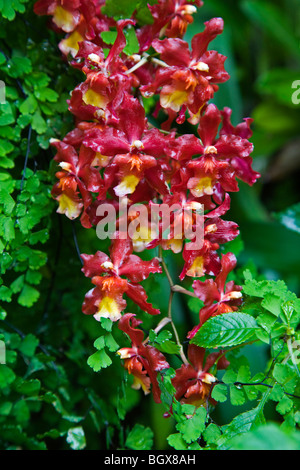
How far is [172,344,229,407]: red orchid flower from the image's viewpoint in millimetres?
575

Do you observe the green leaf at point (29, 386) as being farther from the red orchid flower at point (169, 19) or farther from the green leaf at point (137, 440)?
the red orchid flower at point (169, 19)

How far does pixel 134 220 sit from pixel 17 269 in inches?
7.6

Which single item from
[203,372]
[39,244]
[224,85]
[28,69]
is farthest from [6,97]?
[224,85]

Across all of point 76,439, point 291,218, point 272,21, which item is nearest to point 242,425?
point 76,439

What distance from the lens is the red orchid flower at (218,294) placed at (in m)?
0.57

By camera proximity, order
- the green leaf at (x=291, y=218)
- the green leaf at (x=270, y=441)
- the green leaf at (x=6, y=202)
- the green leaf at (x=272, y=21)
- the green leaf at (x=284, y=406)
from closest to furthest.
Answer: the green leaf at (x=270, y=441), the green leaf at (x=284, y=406), the green leaf at (x=6, y=202), the green leaf at (x=291, y=218), the green leaf at (x=272, y=21)

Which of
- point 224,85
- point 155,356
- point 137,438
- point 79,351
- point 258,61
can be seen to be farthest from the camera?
point 258,61

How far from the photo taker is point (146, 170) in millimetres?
591

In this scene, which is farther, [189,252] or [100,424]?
[100,424]

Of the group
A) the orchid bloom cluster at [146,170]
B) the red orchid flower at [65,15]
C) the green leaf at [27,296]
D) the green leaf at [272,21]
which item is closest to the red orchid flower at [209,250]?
the orchid bloom cluster at [146,170]

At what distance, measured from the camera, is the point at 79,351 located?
79 cm

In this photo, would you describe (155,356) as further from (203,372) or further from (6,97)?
(6,97)

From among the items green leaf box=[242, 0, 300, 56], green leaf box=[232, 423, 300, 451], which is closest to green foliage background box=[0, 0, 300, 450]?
green leaf box=[232, 423, 300, 451]

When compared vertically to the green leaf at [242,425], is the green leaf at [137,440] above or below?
below
